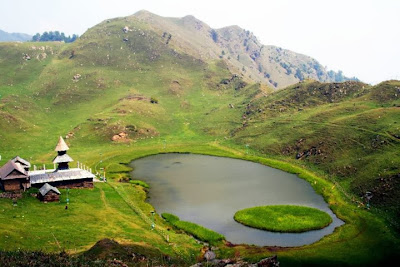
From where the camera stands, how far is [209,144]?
14450 cm

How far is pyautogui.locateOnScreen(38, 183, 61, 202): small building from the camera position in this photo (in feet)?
218

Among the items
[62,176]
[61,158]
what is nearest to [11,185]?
[62,176]

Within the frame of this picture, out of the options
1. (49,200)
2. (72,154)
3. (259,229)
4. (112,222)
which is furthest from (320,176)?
(72,154)

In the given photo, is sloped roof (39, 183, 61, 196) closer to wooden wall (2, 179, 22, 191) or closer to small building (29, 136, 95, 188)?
wooden wall (2, 179, 22, 191)

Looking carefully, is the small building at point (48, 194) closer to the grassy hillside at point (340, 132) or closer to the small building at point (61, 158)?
the small building at point (61, 158)

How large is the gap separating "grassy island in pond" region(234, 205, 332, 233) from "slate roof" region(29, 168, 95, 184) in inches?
1354

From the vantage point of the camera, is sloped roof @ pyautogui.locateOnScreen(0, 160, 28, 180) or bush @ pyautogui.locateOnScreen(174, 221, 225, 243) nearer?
bush @ pyautogui.locateOnScreen(174, 221, 225, 243)

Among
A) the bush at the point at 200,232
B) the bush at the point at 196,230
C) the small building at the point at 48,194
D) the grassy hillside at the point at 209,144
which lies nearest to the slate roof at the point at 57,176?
the grassy hillside at the point at 209,144

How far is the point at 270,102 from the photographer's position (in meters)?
174

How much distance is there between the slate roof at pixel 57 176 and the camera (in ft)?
242

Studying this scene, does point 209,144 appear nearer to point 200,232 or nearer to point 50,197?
point 50,197

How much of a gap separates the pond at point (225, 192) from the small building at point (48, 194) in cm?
1912

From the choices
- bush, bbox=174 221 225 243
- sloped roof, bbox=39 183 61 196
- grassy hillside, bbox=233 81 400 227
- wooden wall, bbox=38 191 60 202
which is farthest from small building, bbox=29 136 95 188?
grassy hillside, bbox=233 81 400 227

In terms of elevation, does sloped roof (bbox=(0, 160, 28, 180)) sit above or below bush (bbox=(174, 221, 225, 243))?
above
